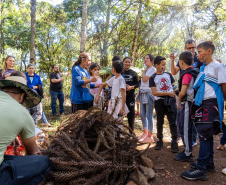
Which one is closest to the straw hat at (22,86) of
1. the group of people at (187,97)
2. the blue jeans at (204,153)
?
the group of people at (187,97)

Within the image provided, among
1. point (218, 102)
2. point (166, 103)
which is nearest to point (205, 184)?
point (218, 102)

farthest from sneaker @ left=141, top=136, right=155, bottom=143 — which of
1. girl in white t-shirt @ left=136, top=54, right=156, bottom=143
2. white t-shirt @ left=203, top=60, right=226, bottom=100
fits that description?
white t-shirt @ left=203, top=60, right=226, bottom=100

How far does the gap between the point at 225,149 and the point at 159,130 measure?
1.48 m

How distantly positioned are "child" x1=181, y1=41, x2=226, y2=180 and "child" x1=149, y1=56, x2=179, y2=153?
2.72 feet

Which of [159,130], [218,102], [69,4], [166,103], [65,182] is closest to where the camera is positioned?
[65,182]

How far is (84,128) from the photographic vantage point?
89.6 inches

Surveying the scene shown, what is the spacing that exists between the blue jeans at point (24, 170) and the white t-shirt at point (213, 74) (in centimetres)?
233

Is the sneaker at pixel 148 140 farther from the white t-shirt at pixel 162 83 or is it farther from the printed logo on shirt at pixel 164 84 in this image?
the printed logo on shirt at pixel 164 84

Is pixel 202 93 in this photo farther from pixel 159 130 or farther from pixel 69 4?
pixel 69 4

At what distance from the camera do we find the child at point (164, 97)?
3.44 meters

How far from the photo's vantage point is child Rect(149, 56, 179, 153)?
11.3 ft

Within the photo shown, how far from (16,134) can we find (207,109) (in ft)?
8.00

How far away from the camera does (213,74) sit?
2.55 meters

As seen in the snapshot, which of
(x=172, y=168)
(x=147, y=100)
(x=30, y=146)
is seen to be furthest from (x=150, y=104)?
(x=30, y=146)
